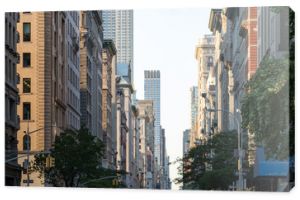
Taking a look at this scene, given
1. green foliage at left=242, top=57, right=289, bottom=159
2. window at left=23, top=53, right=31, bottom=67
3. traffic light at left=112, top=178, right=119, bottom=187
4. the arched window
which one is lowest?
traffic light at left=112, top=178, right=119, bottom=187

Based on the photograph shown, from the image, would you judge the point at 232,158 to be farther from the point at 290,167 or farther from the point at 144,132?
the point at 144,132

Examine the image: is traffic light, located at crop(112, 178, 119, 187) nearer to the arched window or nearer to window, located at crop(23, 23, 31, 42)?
the arched window

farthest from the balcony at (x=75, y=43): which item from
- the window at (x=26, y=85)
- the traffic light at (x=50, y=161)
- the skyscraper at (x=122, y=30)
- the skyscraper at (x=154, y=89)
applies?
the traffic light at (x=50, y=161)

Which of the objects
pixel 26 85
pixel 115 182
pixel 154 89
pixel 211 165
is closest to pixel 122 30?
pixel 154 89

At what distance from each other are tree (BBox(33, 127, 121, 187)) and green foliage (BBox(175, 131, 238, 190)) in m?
2.97

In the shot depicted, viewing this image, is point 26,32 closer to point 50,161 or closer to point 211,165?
point 50,161

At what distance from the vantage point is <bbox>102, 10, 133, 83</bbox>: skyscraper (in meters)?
36.7

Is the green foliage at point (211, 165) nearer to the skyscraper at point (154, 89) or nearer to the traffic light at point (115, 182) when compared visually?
the skyscraper at point (154, 89)

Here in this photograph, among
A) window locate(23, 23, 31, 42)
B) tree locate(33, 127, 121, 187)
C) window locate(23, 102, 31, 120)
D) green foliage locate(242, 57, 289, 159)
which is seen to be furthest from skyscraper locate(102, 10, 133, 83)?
green foliage locate(242, 57, 289, 159)

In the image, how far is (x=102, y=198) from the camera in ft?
119

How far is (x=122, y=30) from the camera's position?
37375 mm

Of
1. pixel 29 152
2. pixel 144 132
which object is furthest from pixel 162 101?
pixel 144 132

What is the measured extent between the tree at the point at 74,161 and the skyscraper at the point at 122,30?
133 inches

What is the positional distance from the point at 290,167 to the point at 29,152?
10.8 meters
